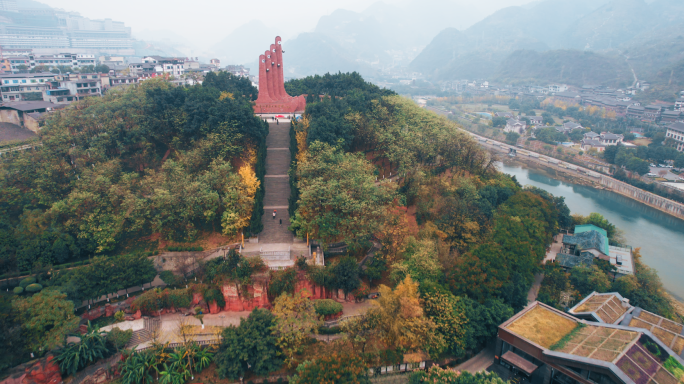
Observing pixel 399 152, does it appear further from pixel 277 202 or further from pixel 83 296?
pixel 83 296

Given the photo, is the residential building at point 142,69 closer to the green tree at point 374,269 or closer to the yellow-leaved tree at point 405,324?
the green tree at point 374,269

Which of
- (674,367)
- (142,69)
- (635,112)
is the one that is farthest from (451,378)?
(635,112)

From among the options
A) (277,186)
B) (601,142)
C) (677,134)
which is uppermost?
(677,134)

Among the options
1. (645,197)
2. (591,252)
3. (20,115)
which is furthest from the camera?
(645,197)

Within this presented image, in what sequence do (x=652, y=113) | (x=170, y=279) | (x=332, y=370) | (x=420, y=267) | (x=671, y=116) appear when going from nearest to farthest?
(x=332, y=370), (x=420, y=267), (x=170, y=279), (x=671, y=116), (x=652, y=113)

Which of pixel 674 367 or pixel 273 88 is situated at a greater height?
pixel 273 88

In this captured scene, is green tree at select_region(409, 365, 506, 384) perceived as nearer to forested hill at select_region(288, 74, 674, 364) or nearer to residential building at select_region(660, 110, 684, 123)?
forested hill at select_region(288, 74, 674, 364)

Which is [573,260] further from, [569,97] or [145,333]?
[569,97]

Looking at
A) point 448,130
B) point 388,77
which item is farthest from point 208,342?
point 388,77
